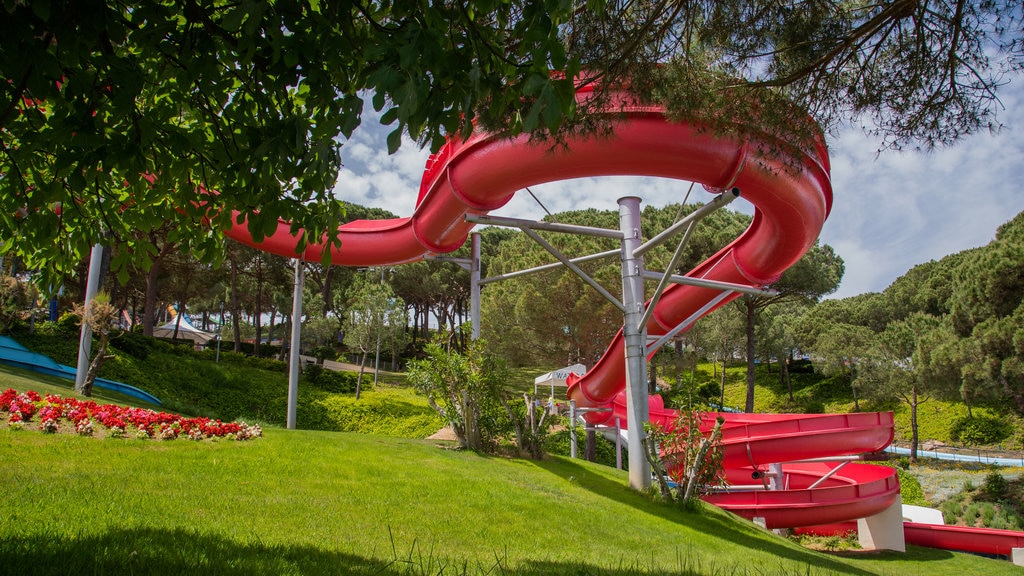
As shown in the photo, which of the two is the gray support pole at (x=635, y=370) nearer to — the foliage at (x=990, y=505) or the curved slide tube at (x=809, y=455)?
the curved slide tube at (x=809, y=455)

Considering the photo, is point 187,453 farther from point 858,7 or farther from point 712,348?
point 712,348

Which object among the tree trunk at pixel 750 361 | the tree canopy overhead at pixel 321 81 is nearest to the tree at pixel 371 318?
the tree trunk at pixel 750 361

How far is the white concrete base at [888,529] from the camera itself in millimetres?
10656

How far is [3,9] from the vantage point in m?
1.81

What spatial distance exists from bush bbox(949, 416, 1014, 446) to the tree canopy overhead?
27.7m

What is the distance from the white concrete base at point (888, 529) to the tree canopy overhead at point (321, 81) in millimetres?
9380

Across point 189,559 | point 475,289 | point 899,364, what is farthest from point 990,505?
point 189,559

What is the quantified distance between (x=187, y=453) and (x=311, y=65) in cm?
549

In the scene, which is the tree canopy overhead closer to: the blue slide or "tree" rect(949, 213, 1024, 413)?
the blue slide

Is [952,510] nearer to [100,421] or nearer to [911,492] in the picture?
[911,492]

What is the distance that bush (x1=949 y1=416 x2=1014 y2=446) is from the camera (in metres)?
24.5

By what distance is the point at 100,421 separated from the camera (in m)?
7.07

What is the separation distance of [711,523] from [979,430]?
25482 mm

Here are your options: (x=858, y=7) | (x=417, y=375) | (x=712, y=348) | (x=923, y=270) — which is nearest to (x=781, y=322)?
(x=712, y=348)
